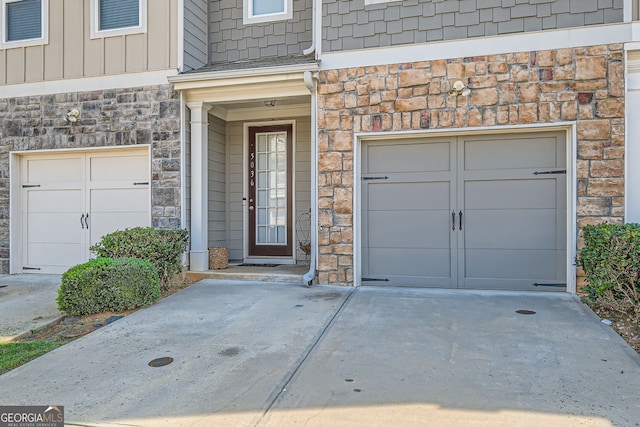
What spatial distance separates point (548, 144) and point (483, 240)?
137 centimetres

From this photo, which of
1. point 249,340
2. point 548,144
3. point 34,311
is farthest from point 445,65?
point 34,311

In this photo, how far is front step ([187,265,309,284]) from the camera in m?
6.17

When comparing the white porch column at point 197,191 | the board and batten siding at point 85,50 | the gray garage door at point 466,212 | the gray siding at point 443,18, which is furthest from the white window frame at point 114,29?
the gray garage door at point 466,212

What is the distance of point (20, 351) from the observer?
149 inches

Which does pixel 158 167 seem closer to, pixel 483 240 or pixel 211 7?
pixel 211 7

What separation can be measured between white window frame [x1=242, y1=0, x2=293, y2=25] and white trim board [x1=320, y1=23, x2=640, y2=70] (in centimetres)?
160

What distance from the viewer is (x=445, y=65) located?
219 inches

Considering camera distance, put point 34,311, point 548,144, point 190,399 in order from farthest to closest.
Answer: point 548,144 < point 34,311 < point 190,399

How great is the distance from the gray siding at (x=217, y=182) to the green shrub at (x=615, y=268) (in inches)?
203

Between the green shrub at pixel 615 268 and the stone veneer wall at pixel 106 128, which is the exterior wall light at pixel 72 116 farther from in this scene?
the green shrub at pixel 615 268

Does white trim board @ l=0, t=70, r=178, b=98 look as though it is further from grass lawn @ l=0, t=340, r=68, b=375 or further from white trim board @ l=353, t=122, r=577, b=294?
grass lawn @ l=0, t=340, r=68, b=375

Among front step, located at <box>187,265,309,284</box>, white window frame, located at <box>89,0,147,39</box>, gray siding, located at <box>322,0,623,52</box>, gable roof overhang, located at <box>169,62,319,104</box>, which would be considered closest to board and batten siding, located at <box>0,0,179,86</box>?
white window frame, located at <box>89,0,147,39</box>

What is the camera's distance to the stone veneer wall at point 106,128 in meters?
6.54

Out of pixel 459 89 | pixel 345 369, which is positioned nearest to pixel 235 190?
pixel 459 89
